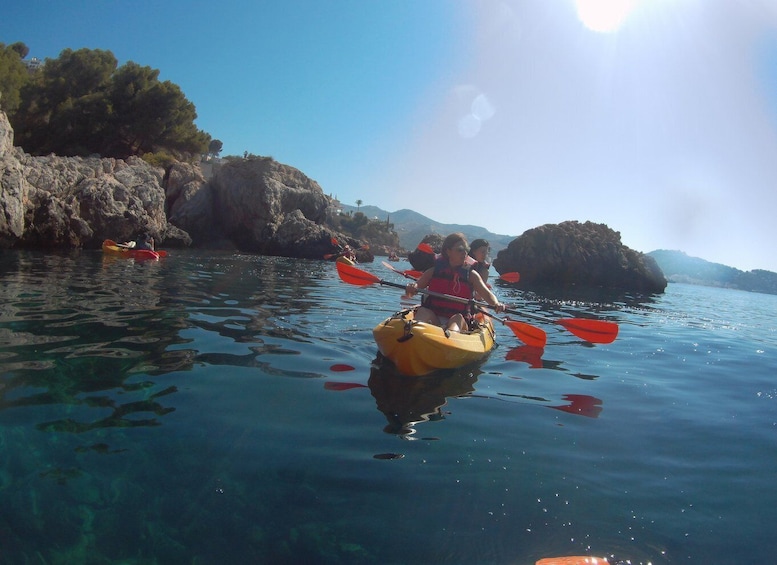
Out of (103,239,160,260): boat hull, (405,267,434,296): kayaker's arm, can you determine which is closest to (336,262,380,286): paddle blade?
(405,267,434,296): kayaker's arm

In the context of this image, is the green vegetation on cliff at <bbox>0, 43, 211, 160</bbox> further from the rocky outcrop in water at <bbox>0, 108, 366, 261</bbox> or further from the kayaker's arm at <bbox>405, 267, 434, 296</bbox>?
the kayaker's arm at <bbox>405, 267, 434, 296</bbox>

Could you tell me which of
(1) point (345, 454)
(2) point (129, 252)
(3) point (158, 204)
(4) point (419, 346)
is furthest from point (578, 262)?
(1) point (345, 454)

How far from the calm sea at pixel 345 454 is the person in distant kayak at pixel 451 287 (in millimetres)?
888

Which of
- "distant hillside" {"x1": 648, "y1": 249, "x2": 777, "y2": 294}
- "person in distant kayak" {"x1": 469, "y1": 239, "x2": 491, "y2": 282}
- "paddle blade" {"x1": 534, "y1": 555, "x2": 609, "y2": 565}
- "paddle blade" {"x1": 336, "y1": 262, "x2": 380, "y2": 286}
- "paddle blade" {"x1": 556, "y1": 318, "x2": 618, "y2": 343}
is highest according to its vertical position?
"distant hillside" {"x1": 648, "y1": 249, "x2": 777, "y2": 294}

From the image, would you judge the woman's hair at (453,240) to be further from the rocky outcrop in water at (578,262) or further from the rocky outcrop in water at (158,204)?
the rocky outcrop in water at (578,262)

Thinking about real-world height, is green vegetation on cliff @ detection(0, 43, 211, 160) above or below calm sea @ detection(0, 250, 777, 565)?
above

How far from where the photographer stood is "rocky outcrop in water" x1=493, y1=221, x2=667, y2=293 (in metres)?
31.6

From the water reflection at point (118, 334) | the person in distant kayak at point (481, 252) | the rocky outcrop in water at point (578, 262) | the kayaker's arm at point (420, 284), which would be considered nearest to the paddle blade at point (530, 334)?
the kayaker's arm at point (420, 284)

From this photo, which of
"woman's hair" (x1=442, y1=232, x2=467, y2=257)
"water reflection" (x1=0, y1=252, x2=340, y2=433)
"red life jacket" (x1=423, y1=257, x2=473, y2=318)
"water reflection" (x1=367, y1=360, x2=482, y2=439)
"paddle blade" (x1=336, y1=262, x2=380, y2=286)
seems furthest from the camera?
"paddle blade" (x1=336, y1=262, x2=380, y2=286)

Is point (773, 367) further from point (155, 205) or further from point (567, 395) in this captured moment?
point (155, 205)

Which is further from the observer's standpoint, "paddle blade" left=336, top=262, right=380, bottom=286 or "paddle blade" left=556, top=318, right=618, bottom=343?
"paddle blade" left=336, top=262, right=380, bottom=286

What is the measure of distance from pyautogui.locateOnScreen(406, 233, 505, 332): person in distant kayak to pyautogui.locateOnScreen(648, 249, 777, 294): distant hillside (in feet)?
385

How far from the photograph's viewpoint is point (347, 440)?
3.58m

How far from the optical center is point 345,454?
335 cm
